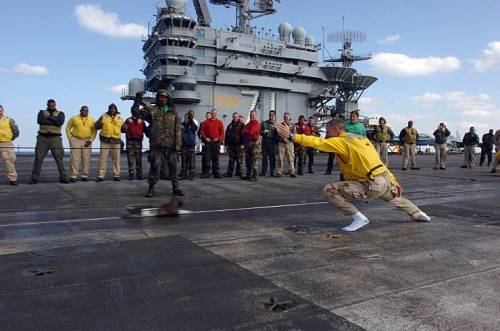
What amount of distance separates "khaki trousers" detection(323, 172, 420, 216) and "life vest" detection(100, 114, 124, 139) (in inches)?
300

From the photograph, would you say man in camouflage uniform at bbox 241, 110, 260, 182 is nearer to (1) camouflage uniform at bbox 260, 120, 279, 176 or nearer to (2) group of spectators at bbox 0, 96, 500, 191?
(2) group of spectators at bbox 0, 96, 500, 191

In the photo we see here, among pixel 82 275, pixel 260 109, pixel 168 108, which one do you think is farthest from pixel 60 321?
pixel 260 109

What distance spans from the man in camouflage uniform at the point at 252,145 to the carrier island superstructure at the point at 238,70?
33375 mm

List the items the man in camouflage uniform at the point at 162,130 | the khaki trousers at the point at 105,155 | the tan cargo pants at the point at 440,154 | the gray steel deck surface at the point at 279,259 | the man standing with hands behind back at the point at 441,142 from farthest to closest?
the tan cargo pants at the point at 440,154 → the man standing with hands behind back at the point at 441,142 → the khaki trousers at the point at 105,155 → the man in camouflage uniform at the point at 162,130 → the gray steel deck surface at the point at 279,259

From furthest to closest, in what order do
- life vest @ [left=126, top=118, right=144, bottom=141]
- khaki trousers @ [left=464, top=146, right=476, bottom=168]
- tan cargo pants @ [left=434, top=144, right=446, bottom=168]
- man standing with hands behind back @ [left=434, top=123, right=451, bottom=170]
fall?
khaki trousers @ [left=464, top=146, right=476, bottom=168] < tan cargo pants @ [left=434, top=144, right=446, bottom=168] < man standing with hands behind back @ [left=434, top=123, right=451, bottom=170] < life vest @ [left=126, top=118, right=144, bottom=141]

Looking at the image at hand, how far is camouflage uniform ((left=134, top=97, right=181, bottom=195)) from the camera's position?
874cm

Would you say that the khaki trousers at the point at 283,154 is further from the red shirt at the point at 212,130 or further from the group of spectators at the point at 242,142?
the red shirt at the point at 212,130

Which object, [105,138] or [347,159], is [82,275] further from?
[105,138]

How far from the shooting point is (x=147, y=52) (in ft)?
181

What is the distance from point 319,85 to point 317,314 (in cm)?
5921

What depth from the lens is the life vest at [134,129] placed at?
12.2 metres

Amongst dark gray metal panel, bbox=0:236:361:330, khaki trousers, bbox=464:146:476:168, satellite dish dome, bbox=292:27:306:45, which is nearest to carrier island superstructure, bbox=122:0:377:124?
satellite dish dome, bbox=292:27:306:45

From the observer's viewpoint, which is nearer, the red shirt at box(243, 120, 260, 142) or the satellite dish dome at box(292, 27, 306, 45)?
the red shirt at box(243, 120, 260, 142)

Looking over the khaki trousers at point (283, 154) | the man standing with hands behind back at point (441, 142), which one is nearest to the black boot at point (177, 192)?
the khaki trousers at point (283, 154)
